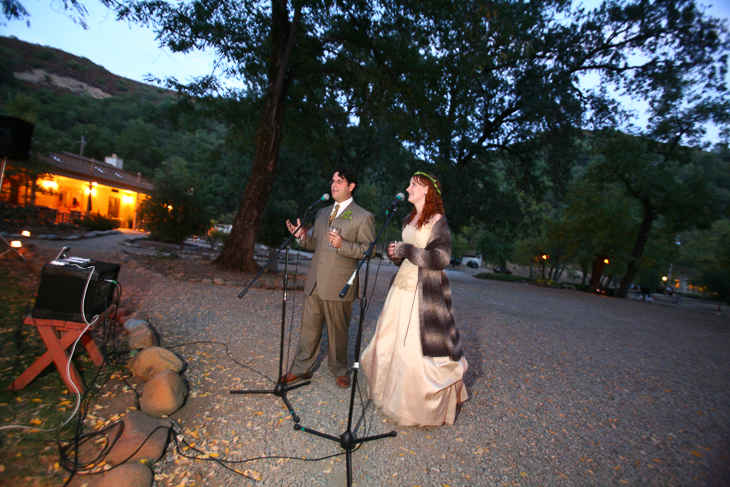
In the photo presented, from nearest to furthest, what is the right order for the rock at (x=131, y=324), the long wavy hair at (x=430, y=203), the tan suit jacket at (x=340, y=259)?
1. the long wavy hair at (x=430, y=203)
2. the tan suit jacket at (x=340, y=259)
3. the rock at (x=131, y=324)

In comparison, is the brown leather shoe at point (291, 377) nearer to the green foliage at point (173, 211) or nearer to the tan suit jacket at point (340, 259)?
the tan suit jacket at point (340, 259)

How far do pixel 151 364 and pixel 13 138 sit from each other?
6091 mm

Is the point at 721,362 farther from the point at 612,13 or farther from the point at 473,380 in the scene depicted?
the point at 612,13

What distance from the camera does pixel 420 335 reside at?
9.83ft

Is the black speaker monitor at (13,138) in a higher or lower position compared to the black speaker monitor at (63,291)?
higher

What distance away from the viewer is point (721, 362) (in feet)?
22.2

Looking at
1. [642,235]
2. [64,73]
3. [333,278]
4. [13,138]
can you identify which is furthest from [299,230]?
[64,73]

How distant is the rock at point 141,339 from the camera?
12.4 ft

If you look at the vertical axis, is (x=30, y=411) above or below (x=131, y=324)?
below

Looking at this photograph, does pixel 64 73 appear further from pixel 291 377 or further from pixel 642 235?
pixel 291 377

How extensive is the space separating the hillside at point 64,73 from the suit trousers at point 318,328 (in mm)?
90057

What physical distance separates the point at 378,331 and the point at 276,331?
2.64m

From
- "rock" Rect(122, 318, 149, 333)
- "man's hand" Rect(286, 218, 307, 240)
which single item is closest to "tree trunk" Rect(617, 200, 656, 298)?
"man's hand" Rect(286, 218, 307, 240)

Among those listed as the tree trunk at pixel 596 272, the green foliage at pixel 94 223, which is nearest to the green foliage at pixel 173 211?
the green foliage at pixel 94 223
